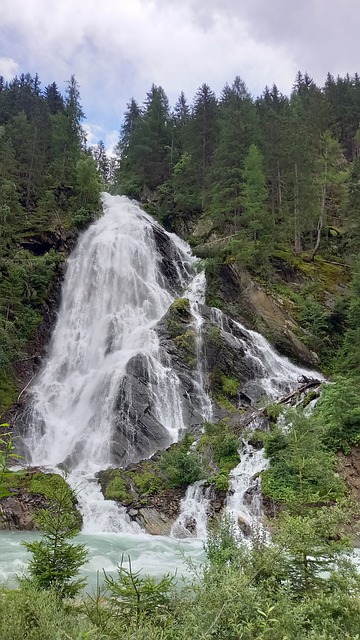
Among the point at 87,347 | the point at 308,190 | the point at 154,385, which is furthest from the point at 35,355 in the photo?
the point at 308,190

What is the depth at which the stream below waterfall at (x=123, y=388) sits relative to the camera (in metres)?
14.8

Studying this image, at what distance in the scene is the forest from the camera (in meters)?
4.76

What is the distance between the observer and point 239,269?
111 feet

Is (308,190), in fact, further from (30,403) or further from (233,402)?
(30,403)

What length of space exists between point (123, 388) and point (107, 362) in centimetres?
378

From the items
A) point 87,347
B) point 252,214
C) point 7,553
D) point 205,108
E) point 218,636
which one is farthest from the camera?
point 205,108

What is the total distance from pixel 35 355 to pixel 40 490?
44.0 ft

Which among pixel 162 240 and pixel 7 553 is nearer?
pixel 7 553

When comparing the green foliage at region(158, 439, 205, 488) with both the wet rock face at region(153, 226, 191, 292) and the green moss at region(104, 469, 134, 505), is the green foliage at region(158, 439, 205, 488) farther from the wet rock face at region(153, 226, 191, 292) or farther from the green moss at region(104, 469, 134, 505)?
the wet rock face at region(153, 226, 191, 292)

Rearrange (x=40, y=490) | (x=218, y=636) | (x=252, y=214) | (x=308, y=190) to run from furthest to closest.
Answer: (x=308, y=190), (x=252, y=214), (x=40, y=490), (x=218, y=636)

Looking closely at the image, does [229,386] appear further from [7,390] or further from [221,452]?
[7,390]

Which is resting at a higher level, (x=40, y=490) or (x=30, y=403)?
(x=30, y=403)

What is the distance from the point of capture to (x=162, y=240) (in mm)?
37719

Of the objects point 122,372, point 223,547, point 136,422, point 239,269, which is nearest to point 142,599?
point 223,547
